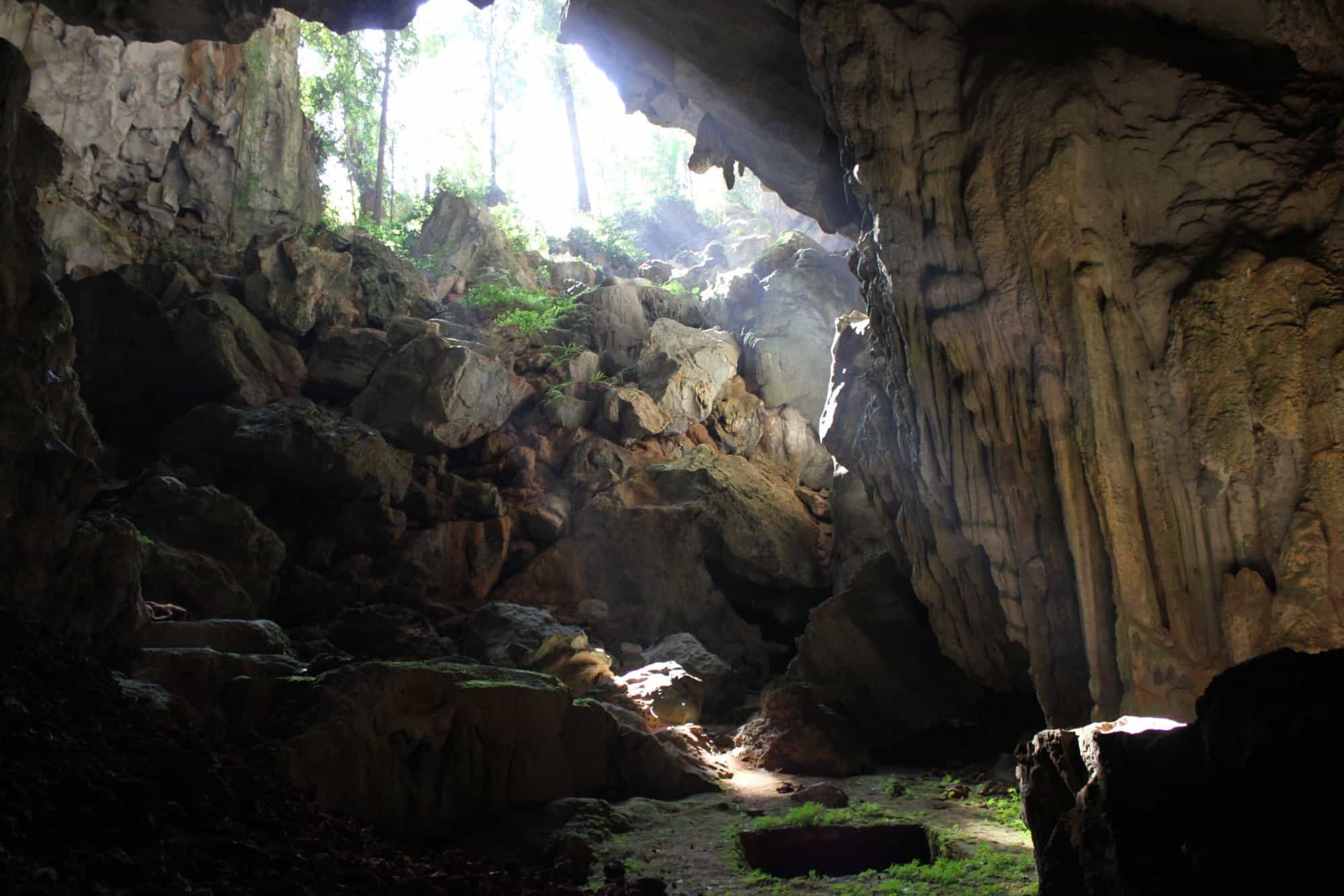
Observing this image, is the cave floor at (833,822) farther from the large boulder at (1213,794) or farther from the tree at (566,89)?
the tree at (566,89)

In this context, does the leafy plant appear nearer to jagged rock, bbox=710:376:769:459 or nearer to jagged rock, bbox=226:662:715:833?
jagged rock, bbox=710:376:769:459

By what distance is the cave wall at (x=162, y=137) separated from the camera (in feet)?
57.9

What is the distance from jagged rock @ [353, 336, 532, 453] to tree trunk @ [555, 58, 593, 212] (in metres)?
17.4

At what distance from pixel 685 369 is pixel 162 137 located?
1388 centimetres

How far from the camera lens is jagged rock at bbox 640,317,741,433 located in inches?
837

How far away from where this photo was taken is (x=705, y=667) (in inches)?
588

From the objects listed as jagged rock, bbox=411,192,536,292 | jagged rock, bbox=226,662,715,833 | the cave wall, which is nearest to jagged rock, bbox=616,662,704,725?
jagged rock, bbox=226,662,715,833

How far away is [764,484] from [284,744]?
14326 mm

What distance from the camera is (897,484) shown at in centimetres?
1166

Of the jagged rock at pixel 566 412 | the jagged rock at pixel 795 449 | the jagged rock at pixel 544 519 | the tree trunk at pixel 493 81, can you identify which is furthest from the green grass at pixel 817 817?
the tree trunk at pixel 493 81

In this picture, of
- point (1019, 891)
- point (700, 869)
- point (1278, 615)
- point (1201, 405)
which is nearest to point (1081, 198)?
point (1201, 405)

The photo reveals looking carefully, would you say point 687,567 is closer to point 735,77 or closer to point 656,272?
point 735,77

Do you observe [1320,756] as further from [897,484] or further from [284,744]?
[897,484]

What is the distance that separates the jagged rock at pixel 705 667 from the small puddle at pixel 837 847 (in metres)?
5.89
